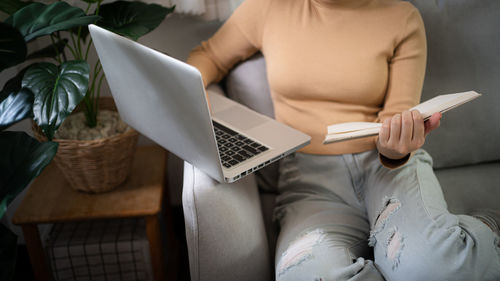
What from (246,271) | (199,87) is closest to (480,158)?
(246,271)

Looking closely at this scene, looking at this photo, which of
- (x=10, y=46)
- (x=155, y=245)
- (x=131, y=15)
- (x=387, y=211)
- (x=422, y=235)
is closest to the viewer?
(x=10, y=46)

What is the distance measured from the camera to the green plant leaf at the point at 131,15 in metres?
1.05

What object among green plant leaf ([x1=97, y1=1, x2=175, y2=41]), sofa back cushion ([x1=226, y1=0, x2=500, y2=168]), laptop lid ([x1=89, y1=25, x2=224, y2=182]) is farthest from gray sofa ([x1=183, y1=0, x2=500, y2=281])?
green plant leaf ([x1=97, y1=1, x2=175, y2=41])

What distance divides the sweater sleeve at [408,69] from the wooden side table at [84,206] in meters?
0.67

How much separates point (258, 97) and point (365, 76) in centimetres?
34

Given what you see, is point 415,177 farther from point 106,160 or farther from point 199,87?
point 106,160

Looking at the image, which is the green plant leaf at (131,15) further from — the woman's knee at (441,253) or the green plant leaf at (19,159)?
the woman's knee at (441,253)

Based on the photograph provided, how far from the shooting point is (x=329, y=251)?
921mm

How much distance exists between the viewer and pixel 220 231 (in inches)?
36.4

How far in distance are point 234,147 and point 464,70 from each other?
2.33ft

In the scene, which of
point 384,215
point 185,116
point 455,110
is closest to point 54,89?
point 185,116

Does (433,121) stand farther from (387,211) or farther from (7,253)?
(7,253)

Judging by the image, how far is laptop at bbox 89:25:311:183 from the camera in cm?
76

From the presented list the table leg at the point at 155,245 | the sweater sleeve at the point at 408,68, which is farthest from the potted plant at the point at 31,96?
the sweater sleeve at the point at 408,68
